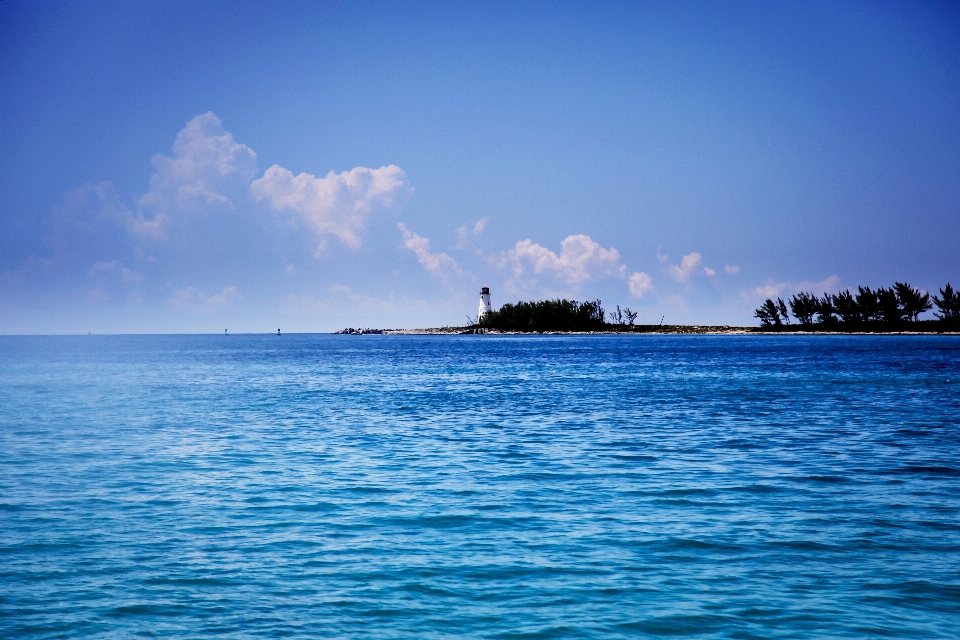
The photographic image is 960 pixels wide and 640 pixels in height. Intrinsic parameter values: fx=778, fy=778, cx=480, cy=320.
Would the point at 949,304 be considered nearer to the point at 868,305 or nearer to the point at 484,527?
the point at 868,305

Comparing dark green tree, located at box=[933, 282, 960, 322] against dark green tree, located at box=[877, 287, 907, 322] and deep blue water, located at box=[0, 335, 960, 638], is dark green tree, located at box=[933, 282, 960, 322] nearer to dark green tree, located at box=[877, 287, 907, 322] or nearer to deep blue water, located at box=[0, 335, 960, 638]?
dark green tree, located at box=[877, 287, 907, 322]

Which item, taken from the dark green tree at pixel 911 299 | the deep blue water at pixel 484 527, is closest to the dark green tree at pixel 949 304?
the dark green tree at pixel 911 299

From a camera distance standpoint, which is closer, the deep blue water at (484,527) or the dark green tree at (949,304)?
the deep blue water at (484,527)

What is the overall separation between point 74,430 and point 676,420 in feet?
71.4

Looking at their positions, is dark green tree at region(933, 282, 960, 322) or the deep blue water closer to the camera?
the deep blue water

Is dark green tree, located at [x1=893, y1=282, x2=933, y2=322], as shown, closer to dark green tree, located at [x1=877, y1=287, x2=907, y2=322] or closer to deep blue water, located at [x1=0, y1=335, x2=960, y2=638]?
dark green tree, located at [x1=877, y1=287, x2=907, y2=322]

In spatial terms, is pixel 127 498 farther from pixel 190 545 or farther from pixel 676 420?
pixel 676 420

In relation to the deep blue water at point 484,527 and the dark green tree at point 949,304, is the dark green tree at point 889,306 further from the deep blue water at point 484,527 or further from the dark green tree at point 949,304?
the deep blue water at point 484,527

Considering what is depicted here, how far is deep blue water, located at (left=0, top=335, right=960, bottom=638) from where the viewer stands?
909 centimetres

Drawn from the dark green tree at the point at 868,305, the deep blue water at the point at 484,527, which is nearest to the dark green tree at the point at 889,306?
the dark green tree at the point at 868,305

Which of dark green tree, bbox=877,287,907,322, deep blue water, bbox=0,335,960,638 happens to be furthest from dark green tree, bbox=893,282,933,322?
deep blue water, bbox=0,335,960,638

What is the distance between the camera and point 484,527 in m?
13.1

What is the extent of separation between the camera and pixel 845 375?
56688 mm

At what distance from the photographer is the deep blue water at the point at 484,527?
29.8ft
